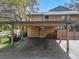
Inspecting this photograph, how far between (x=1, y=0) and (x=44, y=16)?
10237mm

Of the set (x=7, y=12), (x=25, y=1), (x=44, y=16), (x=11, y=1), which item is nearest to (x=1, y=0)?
(x=11, y=1)

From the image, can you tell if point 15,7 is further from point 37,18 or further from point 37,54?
point 37,54

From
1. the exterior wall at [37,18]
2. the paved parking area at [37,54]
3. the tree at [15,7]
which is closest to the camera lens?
the paved parking area at [37,54]

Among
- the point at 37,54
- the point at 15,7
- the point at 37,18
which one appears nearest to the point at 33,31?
the point at 37,18

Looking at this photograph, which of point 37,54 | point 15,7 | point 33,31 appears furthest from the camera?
point 33,31

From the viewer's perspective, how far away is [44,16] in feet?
101

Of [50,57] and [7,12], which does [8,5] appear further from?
[50,57]

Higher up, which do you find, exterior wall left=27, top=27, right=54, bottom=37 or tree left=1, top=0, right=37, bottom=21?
tree left=1, top=0, right=37, bottom=21

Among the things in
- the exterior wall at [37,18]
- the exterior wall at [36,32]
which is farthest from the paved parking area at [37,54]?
the exterior wall at [37,18]

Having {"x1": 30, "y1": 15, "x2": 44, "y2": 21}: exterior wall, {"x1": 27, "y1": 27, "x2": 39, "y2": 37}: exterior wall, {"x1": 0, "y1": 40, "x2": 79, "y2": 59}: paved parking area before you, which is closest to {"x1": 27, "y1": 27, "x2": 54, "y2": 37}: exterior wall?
{"x1": 27, "y1": 27, "x2": 39, "y2": 37}: exterior wall

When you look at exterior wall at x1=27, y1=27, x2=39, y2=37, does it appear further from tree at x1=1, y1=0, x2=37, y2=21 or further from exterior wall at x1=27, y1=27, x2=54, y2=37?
tree at x1=1, y1=0, x2=37, y2=21

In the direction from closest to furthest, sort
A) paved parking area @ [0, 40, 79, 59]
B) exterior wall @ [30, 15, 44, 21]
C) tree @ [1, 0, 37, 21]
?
paved parking area @ [0, 40, 79, 59], tree @ [1, 0, 37, 21], exterior wall @ [30, 15, 44, 21]

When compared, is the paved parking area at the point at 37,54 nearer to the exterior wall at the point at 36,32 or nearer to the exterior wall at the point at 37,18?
the exterior wall at the point at 36,32

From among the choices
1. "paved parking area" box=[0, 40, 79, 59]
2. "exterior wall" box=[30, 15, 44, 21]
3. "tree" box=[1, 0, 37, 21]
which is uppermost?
"tree" box=[1, 0, 37, 21]
